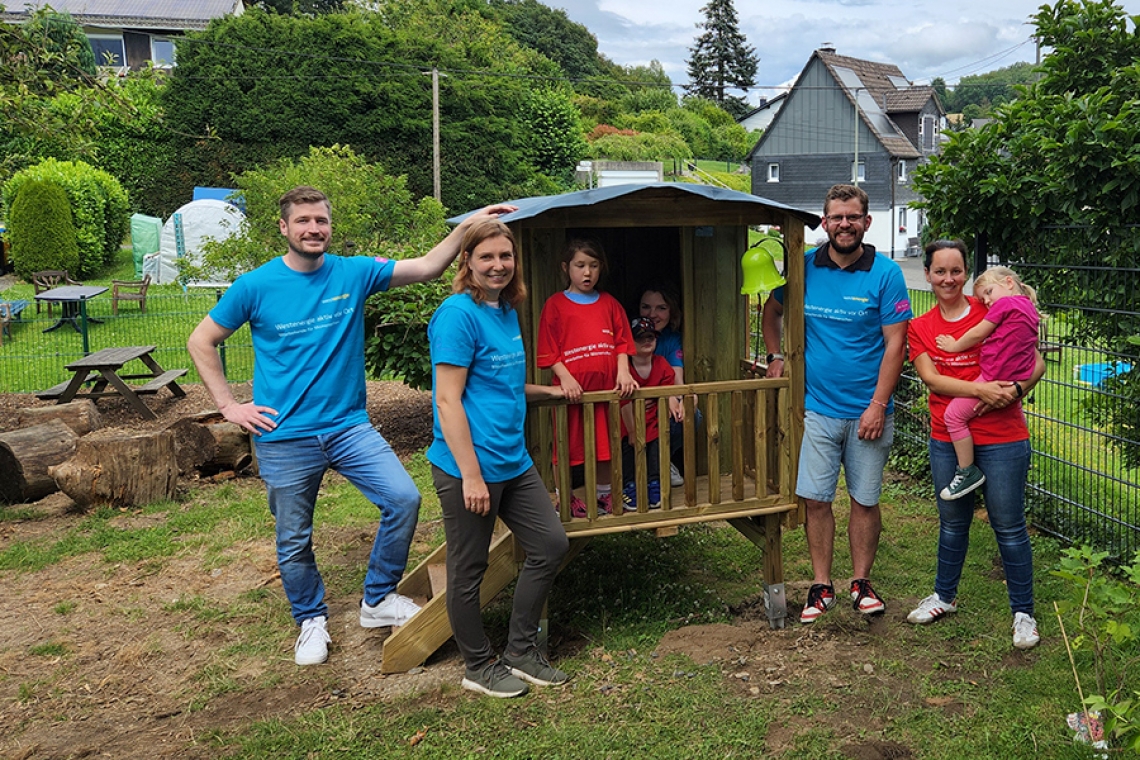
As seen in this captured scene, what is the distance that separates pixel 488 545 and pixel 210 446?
4912 millimetres

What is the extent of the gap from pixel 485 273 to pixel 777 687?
2064 millimetres

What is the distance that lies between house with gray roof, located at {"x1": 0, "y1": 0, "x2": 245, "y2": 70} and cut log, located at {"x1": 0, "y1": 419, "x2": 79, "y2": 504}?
3777 centimetres

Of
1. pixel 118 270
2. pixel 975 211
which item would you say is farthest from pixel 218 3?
pixel 975 211

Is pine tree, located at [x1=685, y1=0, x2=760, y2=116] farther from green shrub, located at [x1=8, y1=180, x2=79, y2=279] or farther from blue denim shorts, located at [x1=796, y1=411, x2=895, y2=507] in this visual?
blue denim shorts, located at [x1=796, y1=411, x2=895, y2=507]

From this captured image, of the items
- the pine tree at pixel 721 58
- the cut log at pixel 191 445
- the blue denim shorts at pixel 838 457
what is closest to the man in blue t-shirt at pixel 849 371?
the blue denim shorts at pixel 838 457

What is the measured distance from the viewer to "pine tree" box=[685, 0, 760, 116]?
271 feet

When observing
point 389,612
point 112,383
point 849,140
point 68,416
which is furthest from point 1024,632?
point 849,140

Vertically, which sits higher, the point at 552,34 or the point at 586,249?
the point at 552,34

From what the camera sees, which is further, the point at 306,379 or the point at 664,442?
the point at 664,442

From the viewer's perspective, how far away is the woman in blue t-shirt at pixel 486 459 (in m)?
3.73

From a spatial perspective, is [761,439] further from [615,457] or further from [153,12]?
[153,12]

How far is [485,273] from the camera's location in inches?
148

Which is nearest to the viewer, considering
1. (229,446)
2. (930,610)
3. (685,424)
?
(685,424)

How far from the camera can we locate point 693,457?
4.40 m
